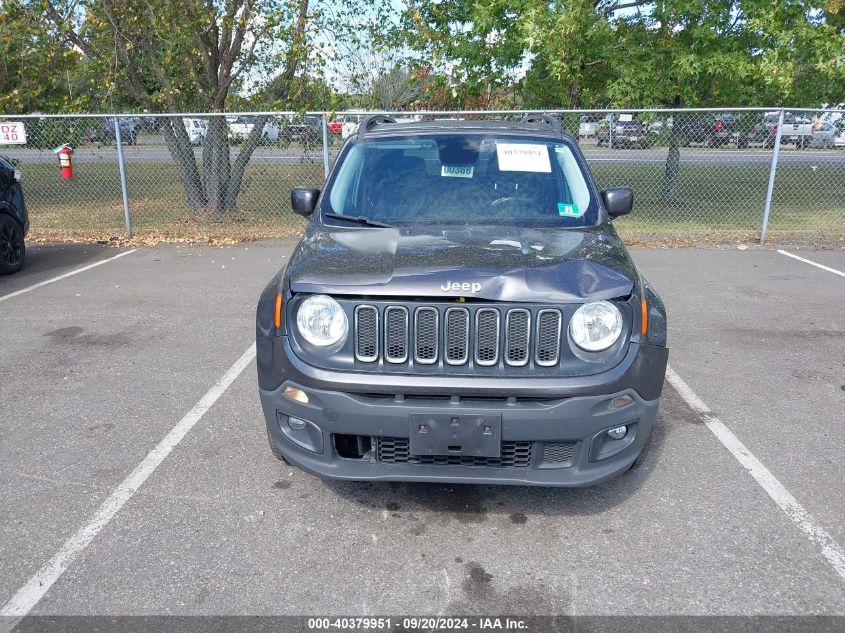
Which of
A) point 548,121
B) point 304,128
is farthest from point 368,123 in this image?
point 304,128

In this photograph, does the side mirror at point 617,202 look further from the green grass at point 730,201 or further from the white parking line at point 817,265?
the green grass at point 730,201

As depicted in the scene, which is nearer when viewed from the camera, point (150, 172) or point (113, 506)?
point (113, 506)

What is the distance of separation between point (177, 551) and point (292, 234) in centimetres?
915

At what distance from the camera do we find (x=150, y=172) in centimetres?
1831

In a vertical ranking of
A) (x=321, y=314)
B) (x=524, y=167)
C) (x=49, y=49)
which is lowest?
(x=321, y=314)

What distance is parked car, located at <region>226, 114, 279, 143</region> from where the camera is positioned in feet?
38.9

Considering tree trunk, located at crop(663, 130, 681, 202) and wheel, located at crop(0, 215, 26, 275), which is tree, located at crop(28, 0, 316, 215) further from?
tree trunk, located at crop(663, 130, 681, 202)

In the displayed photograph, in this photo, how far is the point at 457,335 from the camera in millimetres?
3000

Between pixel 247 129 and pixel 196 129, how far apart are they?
3.02 ft

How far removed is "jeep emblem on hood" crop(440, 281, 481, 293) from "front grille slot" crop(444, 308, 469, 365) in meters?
0.09

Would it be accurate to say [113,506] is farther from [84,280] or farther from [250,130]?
[250,130]

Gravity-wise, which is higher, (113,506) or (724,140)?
(724,140)

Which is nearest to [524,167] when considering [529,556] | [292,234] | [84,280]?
[529,556]

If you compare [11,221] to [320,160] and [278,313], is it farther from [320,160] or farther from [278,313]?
[278,313]
